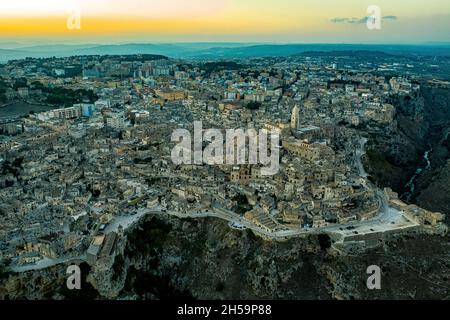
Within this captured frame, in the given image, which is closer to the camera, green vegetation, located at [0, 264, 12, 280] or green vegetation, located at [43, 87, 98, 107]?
green vegetation, located at [0, 264, 12, 280]

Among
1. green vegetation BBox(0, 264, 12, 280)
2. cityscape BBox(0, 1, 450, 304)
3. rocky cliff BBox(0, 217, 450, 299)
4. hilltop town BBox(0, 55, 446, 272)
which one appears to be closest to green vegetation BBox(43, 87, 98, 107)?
hilltop town BBox(0, 55, 446, 272)

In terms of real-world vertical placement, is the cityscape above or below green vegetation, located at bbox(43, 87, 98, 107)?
below

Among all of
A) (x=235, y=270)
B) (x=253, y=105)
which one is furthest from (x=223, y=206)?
(x=253, y=105)

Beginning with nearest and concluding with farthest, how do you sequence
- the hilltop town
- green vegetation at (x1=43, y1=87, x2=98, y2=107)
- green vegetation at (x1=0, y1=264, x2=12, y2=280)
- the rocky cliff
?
1. green vegetation at (x1=0, y1=264, x2=12, y2=280)
2. the rocky cliff
3. the hilltop town
4. green vegetation at (x1=43, y1=87, x2=98, y2=107)

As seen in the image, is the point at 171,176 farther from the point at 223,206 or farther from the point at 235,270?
the point at 235,270

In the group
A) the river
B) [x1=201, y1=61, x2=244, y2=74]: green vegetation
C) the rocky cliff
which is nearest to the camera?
the rocky cliff

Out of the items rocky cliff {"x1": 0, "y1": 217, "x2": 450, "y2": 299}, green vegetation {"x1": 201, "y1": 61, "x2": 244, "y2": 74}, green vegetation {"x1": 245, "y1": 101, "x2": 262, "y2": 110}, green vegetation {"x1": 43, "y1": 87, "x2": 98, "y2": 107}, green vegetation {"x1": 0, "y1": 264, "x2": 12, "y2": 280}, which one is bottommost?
rocky cliff {"x1": 0, "y1": 217, "x2": 450, "y2": 299}

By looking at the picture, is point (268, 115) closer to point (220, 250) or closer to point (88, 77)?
point (220, 250)

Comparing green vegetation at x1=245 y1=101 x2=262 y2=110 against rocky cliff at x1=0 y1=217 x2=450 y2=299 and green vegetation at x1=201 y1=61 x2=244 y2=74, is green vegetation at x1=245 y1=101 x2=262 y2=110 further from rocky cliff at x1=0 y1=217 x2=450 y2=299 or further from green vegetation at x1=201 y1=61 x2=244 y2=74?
rocky cliff at x1=0 y1=217 x2=450 y2=299

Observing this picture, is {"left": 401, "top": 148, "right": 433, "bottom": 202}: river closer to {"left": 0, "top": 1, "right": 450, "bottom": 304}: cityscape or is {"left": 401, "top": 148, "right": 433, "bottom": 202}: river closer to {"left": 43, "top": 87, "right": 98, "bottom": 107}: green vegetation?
{"left": 0, "top": 1, "right": 450, "bottom": 304}: cityscape

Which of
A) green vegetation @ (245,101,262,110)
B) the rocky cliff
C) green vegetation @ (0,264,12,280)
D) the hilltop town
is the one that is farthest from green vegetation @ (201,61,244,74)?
green vegetation @ (0,264,12,280)
